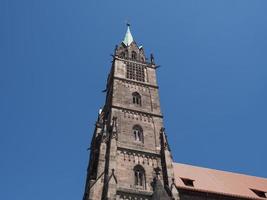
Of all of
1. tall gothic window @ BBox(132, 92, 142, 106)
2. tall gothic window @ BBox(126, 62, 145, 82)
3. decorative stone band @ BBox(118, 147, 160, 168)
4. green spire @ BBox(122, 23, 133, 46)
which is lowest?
decorative stone band @ BBox(118, 147, 160, 168)

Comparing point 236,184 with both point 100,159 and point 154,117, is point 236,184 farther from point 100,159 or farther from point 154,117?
point 100,159

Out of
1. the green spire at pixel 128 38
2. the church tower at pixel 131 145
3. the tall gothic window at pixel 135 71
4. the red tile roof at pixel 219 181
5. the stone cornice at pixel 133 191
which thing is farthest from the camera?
the green spire at pixel 128 38

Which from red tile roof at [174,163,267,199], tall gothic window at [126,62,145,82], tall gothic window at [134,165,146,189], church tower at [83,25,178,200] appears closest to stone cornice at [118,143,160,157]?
church tower at [83,25,178,200]

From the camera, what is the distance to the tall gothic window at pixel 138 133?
85.9 feet

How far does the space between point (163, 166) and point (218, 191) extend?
14.1 feet

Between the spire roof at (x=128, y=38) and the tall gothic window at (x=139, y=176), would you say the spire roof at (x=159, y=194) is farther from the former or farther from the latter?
the spire roof at (x=128, y=38)

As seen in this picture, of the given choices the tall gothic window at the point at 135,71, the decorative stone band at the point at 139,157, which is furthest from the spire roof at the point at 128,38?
the decorative stone band at the point at 139,157

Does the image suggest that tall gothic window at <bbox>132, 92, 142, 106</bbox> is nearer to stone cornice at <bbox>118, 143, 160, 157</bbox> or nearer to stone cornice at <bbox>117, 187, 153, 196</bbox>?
stone cornice at <bbox>118, 143, 160, 157</bbox>

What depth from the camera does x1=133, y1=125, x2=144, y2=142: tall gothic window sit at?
26.2 meters

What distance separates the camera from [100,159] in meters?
24.1

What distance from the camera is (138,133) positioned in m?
26.7

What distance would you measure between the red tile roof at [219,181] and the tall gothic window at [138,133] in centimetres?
365

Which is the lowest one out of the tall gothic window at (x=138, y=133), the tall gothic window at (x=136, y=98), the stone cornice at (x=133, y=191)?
the stone cornice at (x=133, y=191)

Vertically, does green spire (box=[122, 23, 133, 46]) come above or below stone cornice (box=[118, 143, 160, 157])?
above
